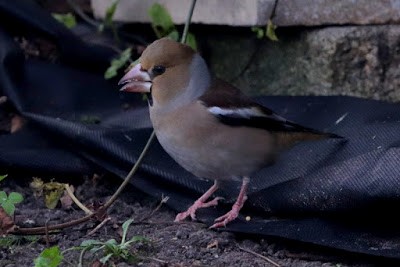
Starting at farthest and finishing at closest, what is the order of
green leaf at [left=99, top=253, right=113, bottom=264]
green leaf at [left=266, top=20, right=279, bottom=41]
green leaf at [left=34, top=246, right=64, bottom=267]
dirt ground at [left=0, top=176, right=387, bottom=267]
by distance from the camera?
green leaf at [left=266, top=20, right=279, bottom=41]
dirt ground at [left=0, top=176, right=387, bottom=267]
green leaf at [left=99, top=253, right=113, bottom=264]
green leaf at [left=34, top=246, right=64, bottom=267]

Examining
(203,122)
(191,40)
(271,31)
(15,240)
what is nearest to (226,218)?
(203,122)

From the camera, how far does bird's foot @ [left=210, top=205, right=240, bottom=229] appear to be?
3.45 meters

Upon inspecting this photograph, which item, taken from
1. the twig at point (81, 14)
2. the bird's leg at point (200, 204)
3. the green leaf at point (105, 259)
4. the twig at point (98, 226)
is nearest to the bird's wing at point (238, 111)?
the bird's leg at point (200, 204)

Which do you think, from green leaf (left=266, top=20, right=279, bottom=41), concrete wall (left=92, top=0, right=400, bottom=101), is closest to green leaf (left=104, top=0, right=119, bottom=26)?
concrete wall (left=92, top=0, right=400, bottom=101)

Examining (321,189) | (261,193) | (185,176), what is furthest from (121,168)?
(321,189)

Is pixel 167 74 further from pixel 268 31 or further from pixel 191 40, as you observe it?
pixel 191 40

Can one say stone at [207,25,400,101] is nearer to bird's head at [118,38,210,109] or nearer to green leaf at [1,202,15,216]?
bird's head at [118,38,210,109]

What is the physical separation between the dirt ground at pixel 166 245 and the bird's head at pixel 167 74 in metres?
0.53

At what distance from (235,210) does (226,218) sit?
0.06 metres

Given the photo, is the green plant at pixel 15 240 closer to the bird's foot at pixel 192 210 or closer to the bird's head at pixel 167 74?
the bird's foot at pixel 192 210

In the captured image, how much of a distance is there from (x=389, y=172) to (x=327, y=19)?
58.1 inches

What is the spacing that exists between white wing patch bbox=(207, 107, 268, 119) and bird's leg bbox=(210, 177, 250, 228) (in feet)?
0.90

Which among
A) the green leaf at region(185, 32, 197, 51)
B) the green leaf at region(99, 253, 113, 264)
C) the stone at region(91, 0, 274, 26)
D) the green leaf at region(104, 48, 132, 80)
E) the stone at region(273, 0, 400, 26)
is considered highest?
the stone at region(273, 0, 400, 26)

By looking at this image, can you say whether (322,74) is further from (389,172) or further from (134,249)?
(134,249)
